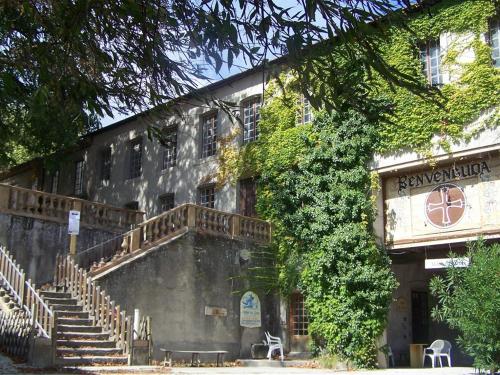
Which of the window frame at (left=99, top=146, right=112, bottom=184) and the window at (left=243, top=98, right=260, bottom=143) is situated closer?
the window at (left=243, top=98, right=260, bottom=143)

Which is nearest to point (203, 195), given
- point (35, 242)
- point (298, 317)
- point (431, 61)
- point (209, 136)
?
point (209, 136)

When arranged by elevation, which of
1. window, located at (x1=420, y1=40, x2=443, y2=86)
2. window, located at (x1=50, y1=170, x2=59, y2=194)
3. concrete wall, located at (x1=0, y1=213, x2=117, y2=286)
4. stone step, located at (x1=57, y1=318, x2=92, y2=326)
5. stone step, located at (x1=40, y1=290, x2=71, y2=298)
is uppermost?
window, located at (x1=420, y1=40, x2=443, y2=86)

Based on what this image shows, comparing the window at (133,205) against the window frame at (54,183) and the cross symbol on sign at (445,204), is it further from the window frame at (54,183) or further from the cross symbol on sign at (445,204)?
the cross symbol on sign at (445,204)

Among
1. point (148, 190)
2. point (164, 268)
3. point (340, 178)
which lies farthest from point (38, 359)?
point (148, 190)

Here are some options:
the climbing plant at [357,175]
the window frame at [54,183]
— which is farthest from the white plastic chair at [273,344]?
the window frame at [54,183]

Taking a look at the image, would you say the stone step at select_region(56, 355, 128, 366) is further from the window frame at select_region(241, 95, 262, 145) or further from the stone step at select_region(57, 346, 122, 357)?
the window frame at select_region(241, 95, 262, 145)

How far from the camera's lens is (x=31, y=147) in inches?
990

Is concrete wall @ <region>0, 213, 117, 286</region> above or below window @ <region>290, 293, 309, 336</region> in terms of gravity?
above

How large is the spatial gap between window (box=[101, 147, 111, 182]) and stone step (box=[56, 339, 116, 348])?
14.4 metres

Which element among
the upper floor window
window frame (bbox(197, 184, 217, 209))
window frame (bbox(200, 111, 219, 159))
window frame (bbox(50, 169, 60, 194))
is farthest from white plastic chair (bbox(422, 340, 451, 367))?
window frame (bbox(50, 169, 60, 194))

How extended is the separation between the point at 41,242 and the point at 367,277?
1013 centimetres

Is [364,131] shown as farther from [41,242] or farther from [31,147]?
[31,147]

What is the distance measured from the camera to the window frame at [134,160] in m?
26.6

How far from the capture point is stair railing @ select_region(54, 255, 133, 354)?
14.4 m
